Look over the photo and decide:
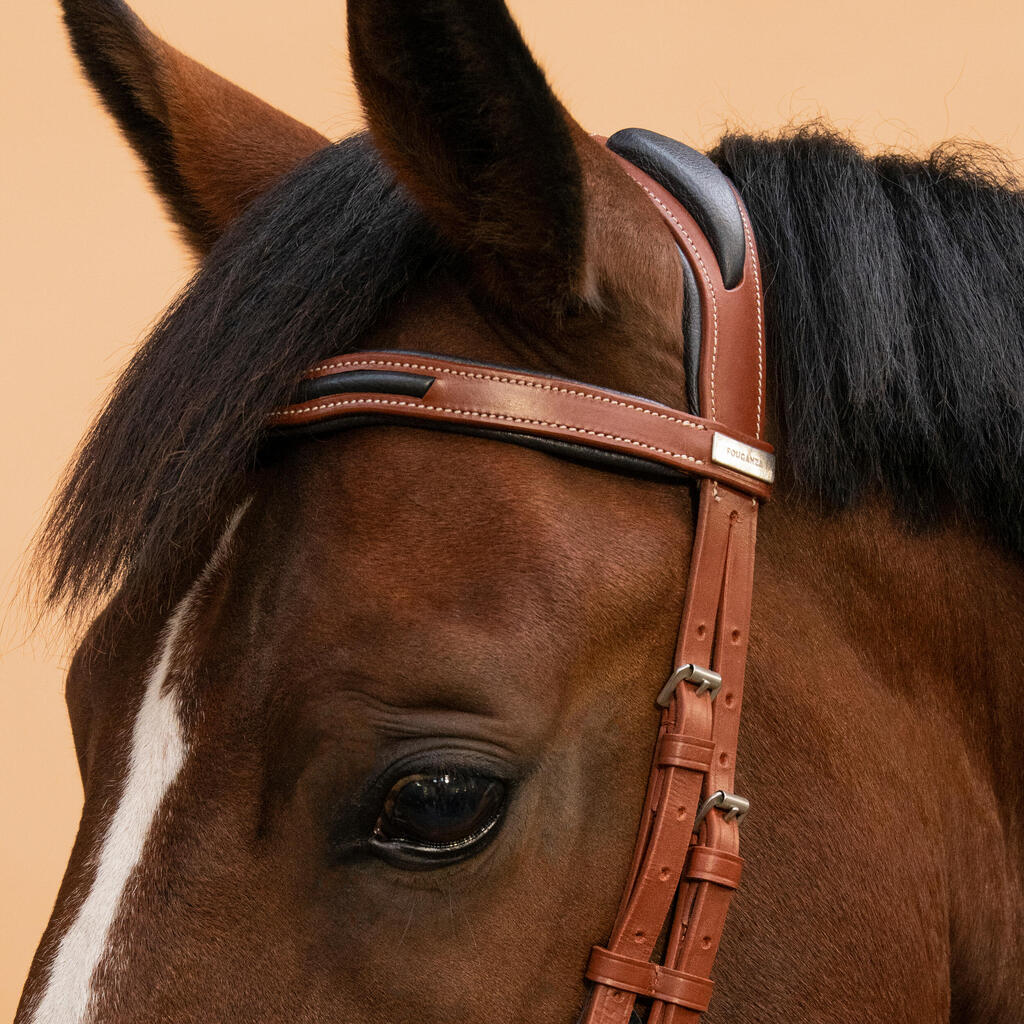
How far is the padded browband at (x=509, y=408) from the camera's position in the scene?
2.04 ft

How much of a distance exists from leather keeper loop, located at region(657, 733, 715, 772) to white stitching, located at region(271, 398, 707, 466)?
0.16m

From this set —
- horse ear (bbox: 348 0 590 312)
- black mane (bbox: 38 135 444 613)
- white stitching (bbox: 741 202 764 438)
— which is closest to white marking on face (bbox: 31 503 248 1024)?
black mane (bbox: 38 135 444 613)

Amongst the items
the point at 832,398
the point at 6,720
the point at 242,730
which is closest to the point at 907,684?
the point at 832,398

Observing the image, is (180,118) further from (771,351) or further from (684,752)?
(684,752)

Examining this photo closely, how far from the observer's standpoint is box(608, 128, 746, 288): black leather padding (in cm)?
70

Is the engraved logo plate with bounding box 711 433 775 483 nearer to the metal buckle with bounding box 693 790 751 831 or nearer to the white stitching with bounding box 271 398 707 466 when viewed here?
the white stitching with bounding box 271 398 707 466

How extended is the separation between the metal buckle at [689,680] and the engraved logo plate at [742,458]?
125 millimetres

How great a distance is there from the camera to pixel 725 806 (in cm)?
62

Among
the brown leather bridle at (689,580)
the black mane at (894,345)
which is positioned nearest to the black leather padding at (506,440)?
the brown leather bridle at (689,580)

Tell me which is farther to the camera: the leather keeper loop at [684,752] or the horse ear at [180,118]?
the horse ear at [180,118]

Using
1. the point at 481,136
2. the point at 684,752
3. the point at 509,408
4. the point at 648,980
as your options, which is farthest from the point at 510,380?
Result: the point at 648,980

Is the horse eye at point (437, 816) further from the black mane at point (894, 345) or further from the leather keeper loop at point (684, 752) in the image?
the black mane at point (894, 345)

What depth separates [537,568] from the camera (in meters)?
0.59

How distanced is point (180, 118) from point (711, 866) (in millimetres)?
706
